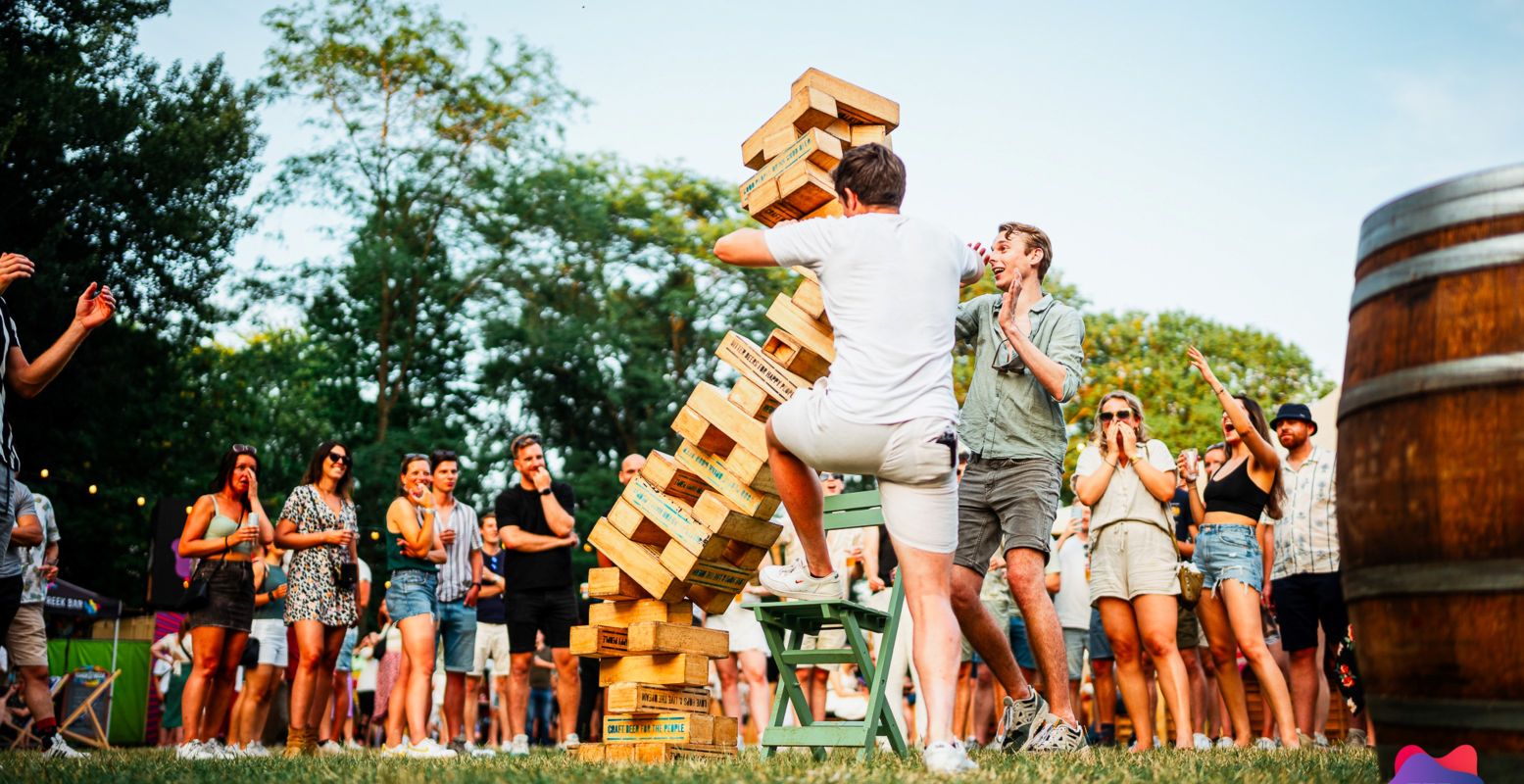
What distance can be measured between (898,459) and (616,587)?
7.32 feet

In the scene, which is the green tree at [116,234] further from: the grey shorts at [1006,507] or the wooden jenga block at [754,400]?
the grey shorts at [1006,507]

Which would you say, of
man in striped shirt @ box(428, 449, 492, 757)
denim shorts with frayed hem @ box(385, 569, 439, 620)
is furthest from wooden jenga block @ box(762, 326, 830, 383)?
man in striped shirt @ box(428, 449, 492, 757)

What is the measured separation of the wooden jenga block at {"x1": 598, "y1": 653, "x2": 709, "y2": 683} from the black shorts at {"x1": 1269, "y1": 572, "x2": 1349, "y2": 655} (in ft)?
12.1

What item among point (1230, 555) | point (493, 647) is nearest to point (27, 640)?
point (493, 647)

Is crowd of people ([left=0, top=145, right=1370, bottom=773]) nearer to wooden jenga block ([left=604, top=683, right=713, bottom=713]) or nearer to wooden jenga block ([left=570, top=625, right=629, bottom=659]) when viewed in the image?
wooden jenga block ([left=604, top=683, right=713, bottom=713])

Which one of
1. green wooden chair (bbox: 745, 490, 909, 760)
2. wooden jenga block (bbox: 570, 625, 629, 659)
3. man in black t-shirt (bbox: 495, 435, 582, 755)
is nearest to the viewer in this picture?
green wooden chair (bbox: 745, 490, 909, 760)

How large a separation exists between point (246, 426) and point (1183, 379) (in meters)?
23.4

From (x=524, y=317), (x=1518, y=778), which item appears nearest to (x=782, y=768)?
(x=1518, y=778)

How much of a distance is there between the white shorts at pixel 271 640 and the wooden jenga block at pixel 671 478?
15.5 feet

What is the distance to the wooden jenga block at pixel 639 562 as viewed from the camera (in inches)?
217

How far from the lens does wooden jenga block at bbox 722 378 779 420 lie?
520 centimetres

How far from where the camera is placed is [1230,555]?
270 inches

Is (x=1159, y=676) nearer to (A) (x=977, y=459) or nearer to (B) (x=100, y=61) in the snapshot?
(A) (x=977, y=459)

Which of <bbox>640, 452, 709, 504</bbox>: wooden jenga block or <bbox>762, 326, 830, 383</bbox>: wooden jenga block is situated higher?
<bbox>762, 326, 830, 383</bbox>: wooden jenga block
